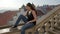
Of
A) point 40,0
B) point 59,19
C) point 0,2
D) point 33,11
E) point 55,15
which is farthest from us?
point 40,0

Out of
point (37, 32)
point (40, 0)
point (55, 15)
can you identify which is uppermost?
point (40, 0)

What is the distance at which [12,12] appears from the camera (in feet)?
12.2

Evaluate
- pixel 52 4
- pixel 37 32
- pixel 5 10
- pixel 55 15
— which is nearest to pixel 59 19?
pixel 55 15

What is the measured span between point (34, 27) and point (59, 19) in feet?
2.53

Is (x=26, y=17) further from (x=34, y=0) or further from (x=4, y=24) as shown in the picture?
(x=34, y=0)

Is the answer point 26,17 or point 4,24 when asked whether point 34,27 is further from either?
point 4,24

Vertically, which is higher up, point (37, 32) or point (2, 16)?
point (2, 16)

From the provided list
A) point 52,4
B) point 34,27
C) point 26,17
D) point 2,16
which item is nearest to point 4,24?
point 2,16

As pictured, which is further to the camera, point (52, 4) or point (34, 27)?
point (52, 4)

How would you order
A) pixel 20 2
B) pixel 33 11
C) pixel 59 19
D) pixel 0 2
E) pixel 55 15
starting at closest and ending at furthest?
1. pixel 33 11
2. pixel 55 15
3. pixel 59 19
4. pixel 0 2
5. pixel 20 2

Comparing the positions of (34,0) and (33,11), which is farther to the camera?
(34,0)

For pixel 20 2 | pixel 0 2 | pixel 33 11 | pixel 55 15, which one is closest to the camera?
pixel 33 11

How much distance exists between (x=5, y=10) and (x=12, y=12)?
8.3 inches

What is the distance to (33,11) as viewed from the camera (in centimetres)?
276
